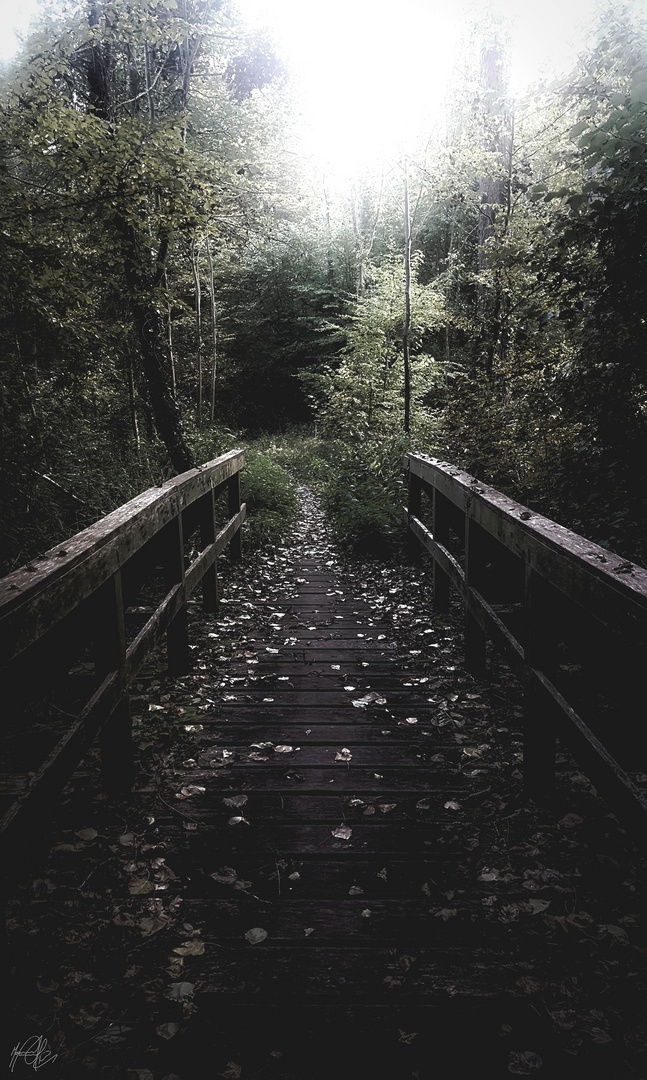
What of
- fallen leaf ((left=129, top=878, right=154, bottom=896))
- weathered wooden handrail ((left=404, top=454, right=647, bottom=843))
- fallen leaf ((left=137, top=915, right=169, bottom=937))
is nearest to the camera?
weathered wooden handrail ((left=404, top=454, right=647, bottom=843))

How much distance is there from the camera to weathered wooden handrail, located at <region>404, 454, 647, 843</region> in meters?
1.90

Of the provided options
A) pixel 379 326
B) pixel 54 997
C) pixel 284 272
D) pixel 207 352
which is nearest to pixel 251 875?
pixel 54 997

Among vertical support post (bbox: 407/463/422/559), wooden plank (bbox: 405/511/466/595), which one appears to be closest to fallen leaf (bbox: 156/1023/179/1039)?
wooden plank (bbox: 405/511/466/595)

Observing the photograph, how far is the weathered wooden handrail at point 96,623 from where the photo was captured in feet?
6.03

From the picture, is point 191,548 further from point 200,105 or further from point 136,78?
point 200,105

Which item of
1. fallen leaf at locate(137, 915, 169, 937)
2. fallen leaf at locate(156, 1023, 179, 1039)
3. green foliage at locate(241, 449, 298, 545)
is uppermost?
green foliage at locate(241, 449, 298, 545)

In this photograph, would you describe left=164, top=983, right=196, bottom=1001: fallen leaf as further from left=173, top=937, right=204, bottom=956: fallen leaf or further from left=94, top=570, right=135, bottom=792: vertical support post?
left=94, top=570, right=135, bottom=792: vertical support post

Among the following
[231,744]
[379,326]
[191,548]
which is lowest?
[231,744]

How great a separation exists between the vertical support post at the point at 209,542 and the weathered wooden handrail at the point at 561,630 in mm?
2105

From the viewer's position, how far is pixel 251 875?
2492mm

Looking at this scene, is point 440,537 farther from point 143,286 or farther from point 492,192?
point 492,192

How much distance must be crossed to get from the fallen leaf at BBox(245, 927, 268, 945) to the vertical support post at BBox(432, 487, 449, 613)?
3.68 meters

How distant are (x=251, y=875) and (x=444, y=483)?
3306 mm
